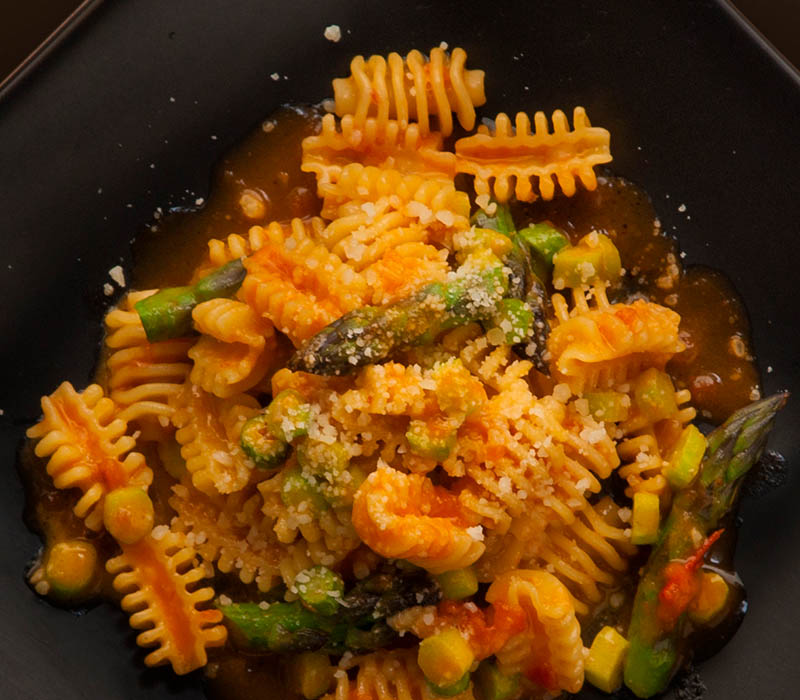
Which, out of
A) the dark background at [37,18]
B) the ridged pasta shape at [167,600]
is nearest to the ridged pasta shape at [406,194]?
the ridged pasta shape at [167,600]

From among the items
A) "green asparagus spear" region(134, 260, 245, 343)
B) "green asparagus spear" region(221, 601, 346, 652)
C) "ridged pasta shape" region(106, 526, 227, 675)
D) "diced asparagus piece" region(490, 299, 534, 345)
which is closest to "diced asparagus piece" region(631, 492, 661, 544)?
"diced asparagus piece" region(490, 299, 534, 345)

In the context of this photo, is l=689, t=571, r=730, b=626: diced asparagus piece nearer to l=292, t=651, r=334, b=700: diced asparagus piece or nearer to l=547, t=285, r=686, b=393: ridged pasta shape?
l=547, t=285, r=686, b=393: ridged pasta shape

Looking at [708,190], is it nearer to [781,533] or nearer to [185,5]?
[781,533]

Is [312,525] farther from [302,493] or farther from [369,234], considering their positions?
[369,234]

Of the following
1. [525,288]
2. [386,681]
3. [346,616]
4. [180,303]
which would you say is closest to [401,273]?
[525,288]

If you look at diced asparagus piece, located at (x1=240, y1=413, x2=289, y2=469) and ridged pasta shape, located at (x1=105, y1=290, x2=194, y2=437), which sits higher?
ridged pasta shape, located at (x1=105, y1=290, x2=194, y2=437)

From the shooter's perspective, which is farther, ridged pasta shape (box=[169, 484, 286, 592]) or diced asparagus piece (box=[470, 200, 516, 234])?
diced asparagus piece (box=[470, 200, 516, 234])
